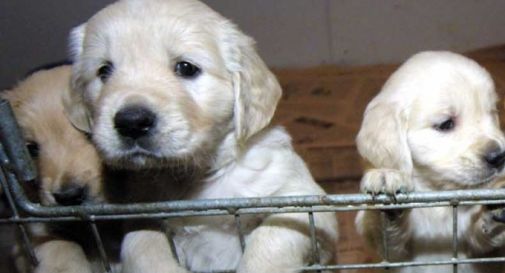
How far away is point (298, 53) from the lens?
12.6 feet

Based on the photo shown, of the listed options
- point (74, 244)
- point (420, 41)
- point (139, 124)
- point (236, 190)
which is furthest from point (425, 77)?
point (420, 41)

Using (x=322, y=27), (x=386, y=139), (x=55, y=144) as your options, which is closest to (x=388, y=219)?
(x=386, y=139)

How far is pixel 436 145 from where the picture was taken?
2.02 meters

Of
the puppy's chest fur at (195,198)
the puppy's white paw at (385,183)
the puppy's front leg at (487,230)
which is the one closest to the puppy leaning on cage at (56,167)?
the puppy's chest fur at (195,198)

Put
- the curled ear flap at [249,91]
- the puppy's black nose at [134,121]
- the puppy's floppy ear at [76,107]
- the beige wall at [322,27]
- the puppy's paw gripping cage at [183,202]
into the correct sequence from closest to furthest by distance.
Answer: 1. the puppy's paw gripping cage at [183,202]
2. the puppy's black nose at [134,121]
3. the curled ear flap at [249,91]
4. the puppy's floppy ear at [76,107]
5. the beige wall at [322,27]

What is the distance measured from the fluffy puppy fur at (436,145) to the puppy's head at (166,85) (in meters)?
0.36

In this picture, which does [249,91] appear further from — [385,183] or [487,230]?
[487,230]

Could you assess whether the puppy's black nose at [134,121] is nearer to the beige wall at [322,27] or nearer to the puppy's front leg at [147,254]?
the puppy's front leg at [147,254]

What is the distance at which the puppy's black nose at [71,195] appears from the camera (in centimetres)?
184

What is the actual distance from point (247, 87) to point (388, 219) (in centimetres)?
52

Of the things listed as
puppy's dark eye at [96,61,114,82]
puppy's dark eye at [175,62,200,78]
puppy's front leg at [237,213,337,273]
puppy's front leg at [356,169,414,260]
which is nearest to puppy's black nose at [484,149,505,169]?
puppy's front leg at [356,169,414,260]

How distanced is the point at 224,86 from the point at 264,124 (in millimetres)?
153

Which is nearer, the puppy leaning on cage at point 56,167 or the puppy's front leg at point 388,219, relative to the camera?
the puppy's front leg at point 388,219

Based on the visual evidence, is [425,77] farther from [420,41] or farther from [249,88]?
[420,41]
